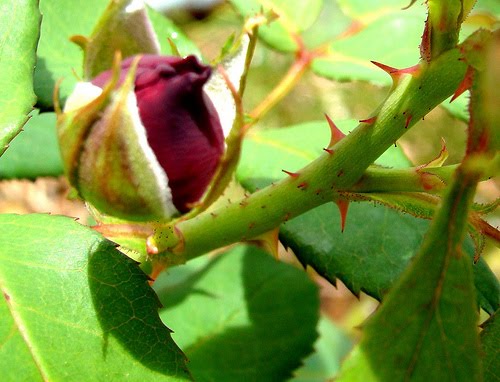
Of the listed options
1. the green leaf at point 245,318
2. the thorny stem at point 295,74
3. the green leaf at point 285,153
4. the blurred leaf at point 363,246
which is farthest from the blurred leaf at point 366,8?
the green leaf at point 245,318

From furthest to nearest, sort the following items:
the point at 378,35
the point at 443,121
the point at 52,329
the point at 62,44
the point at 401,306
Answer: the point at 443,121, the point at 378,35, the point at 62,44, the point at 52,329, the point at 401,306

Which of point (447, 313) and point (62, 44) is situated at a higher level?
point (447, 313)

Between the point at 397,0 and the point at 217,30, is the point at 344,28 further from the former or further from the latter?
the point at 217,30

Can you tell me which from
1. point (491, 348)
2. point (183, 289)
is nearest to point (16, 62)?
point (491, 348)

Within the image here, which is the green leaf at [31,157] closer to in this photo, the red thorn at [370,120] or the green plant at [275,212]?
the green plant at [275,212]

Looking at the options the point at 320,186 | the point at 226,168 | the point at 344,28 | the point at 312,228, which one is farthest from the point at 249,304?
the point at 226,168

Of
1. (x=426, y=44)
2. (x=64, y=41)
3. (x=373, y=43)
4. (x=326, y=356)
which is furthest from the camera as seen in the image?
Answer: (x=326, y=356)

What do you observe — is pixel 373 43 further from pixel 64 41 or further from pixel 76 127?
pixel 76 127
